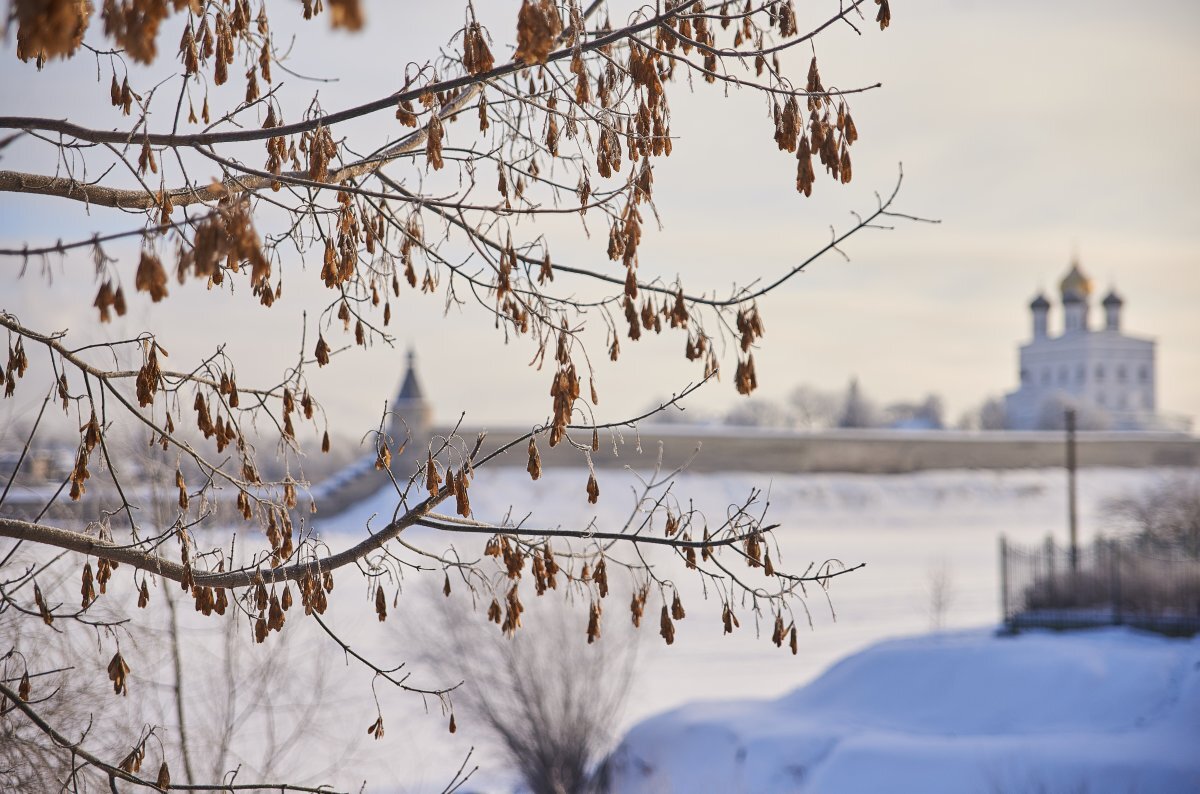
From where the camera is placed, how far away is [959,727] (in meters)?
14.1

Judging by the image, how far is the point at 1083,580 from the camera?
18234 mm

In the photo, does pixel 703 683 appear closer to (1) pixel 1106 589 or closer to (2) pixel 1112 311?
(1) pixel 1106 589

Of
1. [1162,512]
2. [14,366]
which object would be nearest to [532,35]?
[14,366]

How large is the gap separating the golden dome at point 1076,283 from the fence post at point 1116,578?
6245 cm

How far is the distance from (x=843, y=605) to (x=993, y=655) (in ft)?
31.7

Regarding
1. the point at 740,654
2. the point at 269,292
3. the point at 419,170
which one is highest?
the point at 419,170

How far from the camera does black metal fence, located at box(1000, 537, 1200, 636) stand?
1725 centimetres

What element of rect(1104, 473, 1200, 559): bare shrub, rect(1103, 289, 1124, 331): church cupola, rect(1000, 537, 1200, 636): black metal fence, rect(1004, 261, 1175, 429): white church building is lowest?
rect(1000, 537, 1200, 636): black metal fence

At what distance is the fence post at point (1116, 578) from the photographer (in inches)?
Answer: 687

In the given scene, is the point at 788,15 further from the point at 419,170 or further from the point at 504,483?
the point at 504,483

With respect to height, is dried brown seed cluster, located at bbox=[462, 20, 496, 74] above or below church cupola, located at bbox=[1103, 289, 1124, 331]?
below

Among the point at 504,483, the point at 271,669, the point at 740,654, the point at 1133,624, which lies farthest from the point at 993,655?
the point at 504,483

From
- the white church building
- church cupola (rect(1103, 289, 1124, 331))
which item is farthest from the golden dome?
church cupola (rect(1103, 289, 1124, 331))

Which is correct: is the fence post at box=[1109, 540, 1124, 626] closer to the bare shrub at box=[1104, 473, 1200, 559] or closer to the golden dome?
the bare shrub at box=[1104, 473, 1200, 559]
